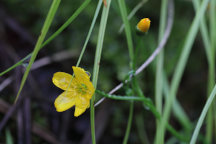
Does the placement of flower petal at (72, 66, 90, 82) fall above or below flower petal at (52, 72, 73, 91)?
below

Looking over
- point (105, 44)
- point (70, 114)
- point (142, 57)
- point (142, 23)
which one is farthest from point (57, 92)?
point (142, 23)

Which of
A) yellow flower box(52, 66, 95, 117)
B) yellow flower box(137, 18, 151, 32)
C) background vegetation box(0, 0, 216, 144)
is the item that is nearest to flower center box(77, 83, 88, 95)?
yellow flower box(52, 66, 95, 117)

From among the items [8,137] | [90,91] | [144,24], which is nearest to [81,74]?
[90,91]

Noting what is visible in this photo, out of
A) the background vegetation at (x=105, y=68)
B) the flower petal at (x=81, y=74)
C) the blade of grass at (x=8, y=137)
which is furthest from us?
the background vegetation at (x=105, y=68)

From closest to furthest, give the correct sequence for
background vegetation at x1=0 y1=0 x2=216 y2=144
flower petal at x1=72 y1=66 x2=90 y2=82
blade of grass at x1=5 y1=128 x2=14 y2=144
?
flower petal at x1=72 y1=66 x2=90 y2=82, blade of grass at x1=5 y1=128 x2=14 y2=144, background vegetation at x1=0 y1=0 x2=216 y2=144

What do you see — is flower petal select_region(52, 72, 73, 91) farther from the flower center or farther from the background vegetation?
the background vegetation

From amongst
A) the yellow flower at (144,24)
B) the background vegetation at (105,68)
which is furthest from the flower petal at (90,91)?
the background vegetation at (105,68)

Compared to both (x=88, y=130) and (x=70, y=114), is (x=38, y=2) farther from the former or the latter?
(x=88, y=130)

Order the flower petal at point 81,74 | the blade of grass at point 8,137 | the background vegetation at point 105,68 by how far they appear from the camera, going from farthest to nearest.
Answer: the background vegetation at point 105,68
the blade of grass at point 8,137
the flower petal at point 81,74

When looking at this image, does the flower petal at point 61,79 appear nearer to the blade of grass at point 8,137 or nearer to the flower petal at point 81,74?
the flower petal at point 81,74
